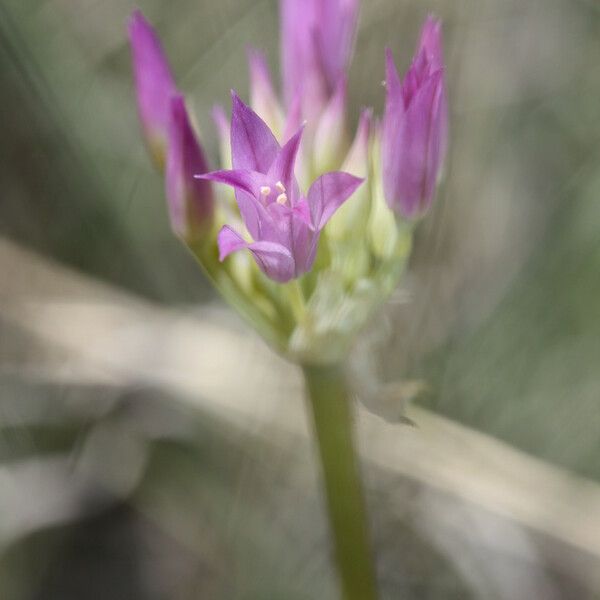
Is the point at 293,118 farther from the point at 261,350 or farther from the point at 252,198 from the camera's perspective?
the point at 261,350

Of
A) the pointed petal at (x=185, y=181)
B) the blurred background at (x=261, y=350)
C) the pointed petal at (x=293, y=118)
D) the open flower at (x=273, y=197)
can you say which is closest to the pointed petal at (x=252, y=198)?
the open flower at (x=273, y=197)

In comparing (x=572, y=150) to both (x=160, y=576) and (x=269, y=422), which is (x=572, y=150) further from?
(x=160, y=576)

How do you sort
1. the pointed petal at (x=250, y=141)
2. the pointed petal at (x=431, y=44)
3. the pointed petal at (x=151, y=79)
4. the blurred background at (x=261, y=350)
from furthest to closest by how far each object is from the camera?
1. the blurred background at (x=261, y=350)
2. the pointed petal at (x=151, y=79)
3. the pointed petal at (x=431, y=44)
4. the pointed petal at (x=250, y=141)

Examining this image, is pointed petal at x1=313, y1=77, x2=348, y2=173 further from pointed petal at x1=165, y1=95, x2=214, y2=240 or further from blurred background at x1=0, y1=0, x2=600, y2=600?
blurred background at x1=0, y1=0, x2=600, y2=600

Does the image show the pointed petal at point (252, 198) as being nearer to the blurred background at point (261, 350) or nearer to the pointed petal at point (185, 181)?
the pointed petal at point (185, 181)

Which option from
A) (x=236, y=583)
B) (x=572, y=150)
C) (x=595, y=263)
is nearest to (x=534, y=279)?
(x=595, y=263)

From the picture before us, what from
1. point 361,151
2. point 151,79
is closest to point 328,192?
point 361,151

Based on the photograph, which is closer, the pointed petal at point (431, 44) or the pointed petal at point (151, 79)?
the pointed petal at point (431, 44)
